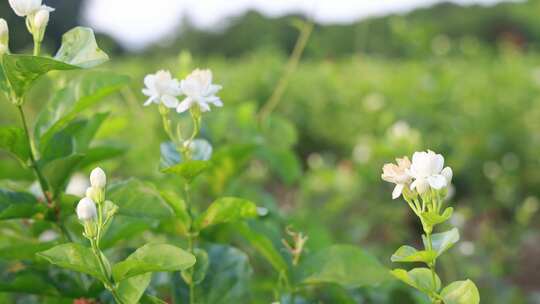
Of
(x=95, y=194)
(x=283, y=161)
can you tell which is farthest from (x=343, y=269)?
(x=283, y=161)

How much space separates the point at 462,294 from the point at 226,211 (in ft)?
0.86

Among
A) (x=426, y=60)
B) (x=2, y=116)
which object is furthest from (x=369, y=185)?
(x=2, y=116)

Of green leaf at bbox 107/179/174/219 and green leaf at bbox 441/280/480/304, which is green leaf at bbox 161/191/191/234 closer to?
green leaf at bbox 107/179/174/219

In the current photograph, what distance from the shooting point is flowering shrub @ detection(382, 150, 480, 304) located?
0.60m

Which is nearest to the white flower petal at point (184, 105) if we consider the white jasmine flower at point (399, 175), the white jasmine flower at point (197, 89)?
the white jasmine flower at point (197, 89)

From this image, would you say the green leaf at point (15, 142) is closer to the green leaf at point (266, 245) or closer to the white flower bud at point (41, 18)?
the white flower bud at point (41, 18)

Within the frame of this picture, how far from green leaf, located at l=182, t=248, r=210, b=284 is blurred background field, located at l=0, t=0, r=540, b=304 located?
21cm

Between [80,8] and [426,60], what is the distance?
678 inches

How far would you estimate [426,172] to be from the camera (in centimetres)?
60

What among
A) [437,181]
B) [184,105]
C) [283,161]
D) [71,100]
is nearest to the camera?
[437,181]

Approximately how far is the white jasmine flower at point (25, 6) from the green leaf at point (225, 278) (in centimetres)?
32

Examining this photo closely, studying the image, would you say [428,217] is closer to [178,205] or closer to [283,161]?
[178,205]

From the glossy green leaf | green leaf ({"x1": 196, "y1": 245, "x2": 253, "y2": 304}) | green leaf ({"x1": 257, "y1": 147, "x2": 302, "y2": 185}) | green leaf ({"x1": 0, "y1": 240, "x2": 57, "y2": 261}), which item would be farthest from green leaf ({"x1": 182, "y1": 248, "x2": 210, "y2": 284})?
green leaf ({"x1": 257, "y1": 147, "x2": 302, "y2": 185})

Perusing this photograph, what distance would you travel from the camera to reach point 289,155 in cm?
132
